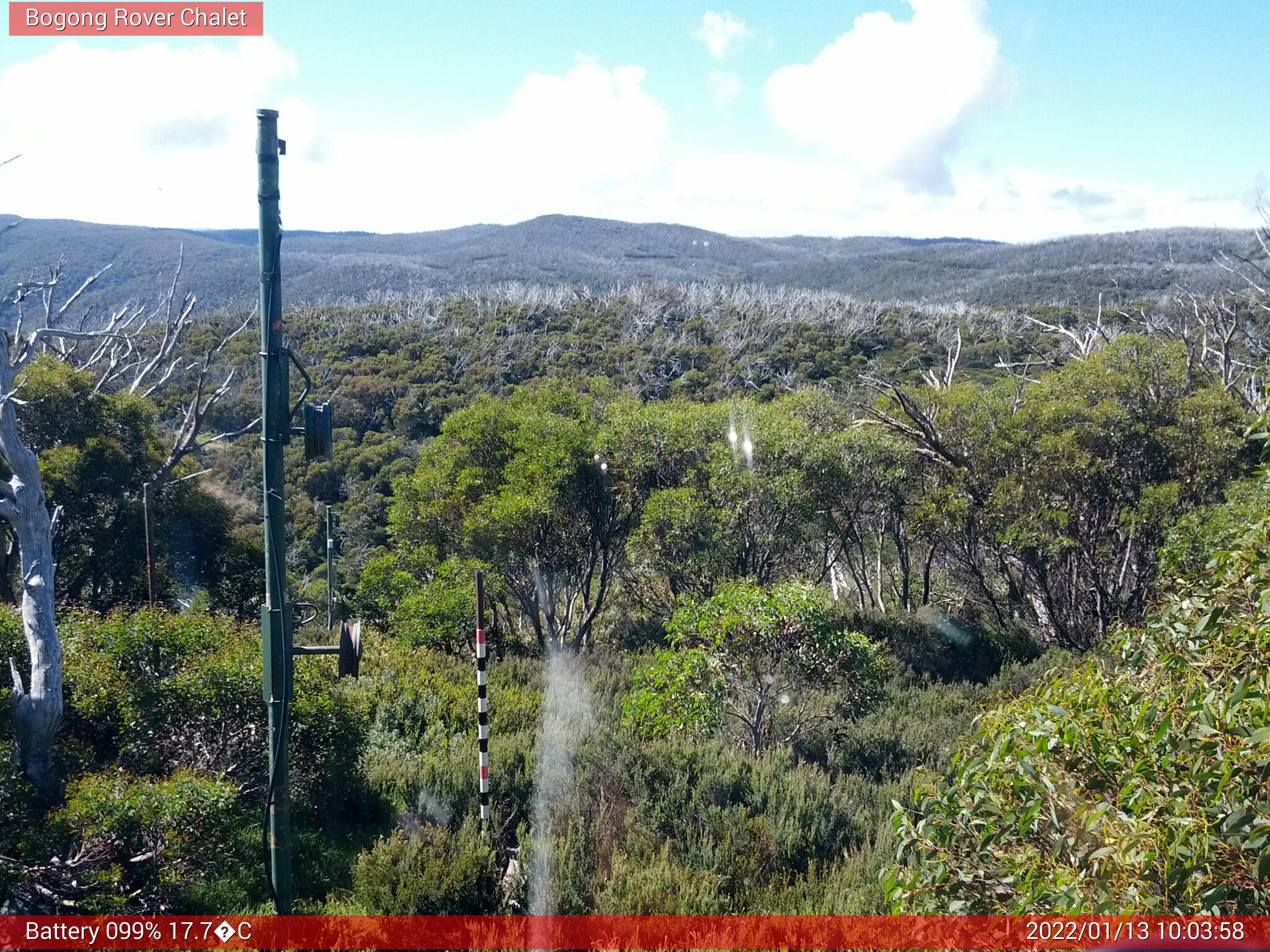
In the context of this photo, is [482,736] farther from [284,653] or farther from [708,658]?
[708,658]

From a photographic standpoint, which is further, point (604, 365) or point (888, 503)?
point (604, 365)

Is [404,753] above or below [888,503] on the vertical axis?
below

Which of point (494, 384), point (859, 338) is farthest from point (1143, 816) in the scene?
point (859, 338)

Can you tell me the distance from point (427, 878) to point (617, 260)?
320 ft

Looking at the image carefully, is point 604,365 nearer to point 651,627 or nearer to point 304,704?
point 651,627

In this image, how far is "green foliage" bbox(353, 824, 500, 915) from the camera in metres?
4.87

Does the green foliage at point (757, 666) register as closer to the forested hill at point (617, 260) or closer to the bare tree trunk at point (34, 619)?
the bare tree trunk at point (34, 619)

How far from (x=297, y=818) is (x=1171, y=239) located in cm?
9382

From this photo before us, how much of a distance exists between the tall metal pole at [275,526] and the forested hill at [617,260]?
40539mm

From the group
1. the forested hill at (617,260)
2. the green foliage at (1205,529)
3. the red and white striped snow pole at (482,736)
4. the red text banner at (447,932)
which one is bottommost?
the red text banner at (447,932)

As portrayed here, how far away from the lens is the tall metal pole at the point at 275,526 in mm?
4113

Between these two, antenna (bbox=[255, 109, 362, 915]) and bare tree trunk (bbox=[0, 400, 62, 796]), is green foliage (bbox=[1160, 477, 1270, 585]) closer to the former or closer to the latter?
antenna (bbox=[255, 109, 362, 915])

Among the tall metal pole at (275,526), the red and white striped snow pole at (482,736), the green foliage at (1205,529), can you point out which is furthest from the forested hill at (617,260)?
the green foliage at (1205,529)

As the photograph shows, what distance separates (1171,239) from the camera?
81188 millimetres
